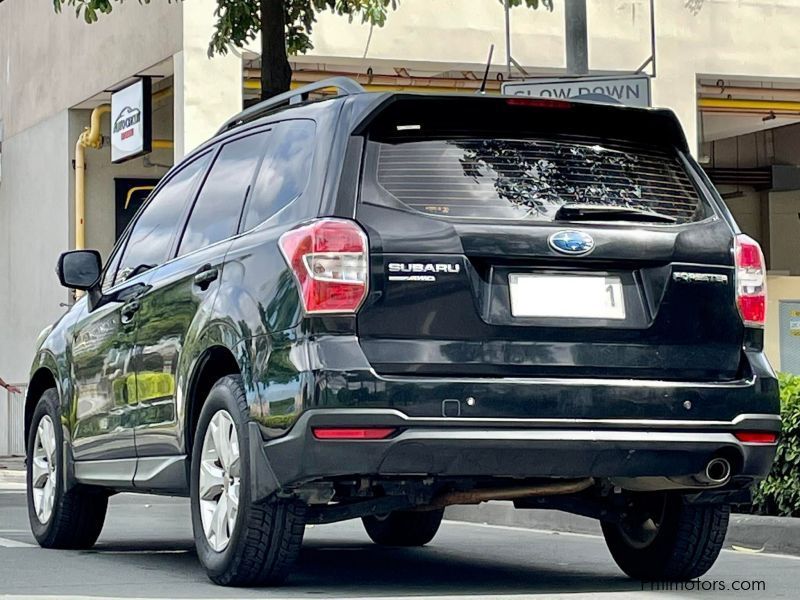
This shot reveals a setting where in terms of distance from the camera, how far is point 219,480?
6.84m

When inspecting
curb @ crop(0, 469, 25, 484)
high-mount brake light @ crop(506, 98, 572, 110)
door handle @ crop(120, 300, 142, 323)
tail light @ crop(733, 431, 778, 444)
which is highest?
high-mount brake light @ crop(506, 98, 572, 110)

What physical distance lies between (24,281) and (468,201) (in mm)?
19530

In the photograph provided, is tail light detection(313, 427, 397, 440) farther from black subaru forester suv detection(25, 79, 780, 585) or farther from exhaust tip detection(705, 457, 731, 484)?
exhaust tip detection(705, 457, 731, 484)

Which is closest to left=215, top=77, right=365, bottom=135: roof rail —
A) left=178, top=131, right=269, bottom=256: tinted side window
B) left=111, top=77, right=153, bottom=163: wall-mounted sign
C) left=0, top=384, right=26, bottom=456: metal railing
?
left=178, top=131, right=269, bottom=256: tinted side window

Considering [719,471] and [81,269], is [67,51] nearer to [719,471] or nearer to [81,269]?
[81,269]

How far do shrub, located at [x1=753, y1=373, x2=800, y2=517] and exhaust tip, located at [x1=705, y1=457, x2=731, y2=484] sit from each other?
2.90 metres

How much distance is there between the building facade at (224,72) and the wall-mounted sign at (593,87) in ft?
18.2

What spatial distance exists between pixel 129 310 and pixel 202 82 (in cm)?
1020

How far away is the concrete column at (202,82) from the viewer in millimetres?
17922

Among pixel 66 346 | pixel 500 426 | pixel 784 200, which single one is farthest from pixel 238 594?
pixel 784 200

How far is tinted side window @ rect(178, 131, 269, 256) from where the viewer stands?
287 inches

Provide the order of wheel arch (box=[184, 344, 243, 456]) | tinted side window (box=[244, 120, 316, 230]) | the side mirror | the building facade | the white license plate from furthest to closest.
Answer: the building facade < the side mirror < wheel arch (box=[184, 344, 243, 456]) < tinted side window (box=[244, 120, 316, 230]) < the white license plate

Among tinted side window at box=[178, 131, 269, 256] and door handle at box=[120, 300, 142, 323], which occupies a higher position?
tinted side window at box=[178, 131, 269, 256]

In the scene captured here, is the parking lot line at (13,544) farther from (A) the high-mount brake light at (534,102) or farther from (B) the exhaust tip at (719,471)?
(B) the exhaust tip at (719,471)
